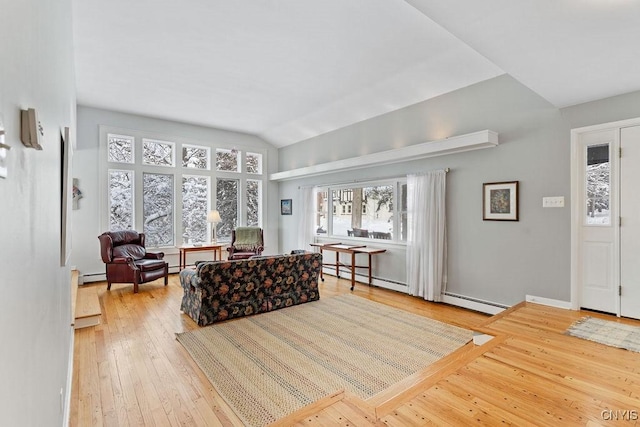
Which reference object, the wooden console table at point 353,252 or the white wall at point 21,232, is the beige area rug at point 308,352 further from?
the white wall at point 21,232

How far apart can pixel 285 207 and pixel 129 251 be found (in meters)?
3.70

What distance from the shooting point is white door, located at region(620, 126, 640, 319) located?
10.7 feet

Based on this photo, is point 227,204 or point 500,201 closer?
point 500,201

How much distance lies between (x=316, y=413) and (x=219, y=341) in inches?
70.7

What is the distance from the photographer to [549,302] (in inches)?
148

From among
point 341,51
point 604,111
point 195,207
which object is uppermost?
point 341,51

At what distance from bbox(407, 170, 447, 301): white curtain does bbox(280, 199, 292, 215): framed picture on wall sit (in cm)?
366

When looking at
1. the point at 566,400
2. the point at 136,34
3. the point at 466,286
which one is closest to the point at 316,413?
the point at 566,400

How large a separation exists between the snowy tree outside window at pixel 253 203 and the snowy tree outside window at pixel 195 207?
1071 millimetres

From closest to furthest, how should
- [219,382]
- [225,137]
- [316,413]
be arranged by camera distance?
[316,413], [219,382], [225,137]

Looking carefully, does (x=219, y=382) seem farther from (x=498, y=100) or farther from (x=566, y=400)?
(x=498, y=100)

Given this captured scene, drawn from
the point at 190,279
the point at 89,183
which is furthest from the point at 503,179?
the point at 89,183

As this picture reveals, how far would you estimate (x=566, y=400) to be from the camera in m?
1.97

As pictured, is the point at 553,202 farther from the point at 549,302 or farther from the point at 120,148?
the point at 120,148
